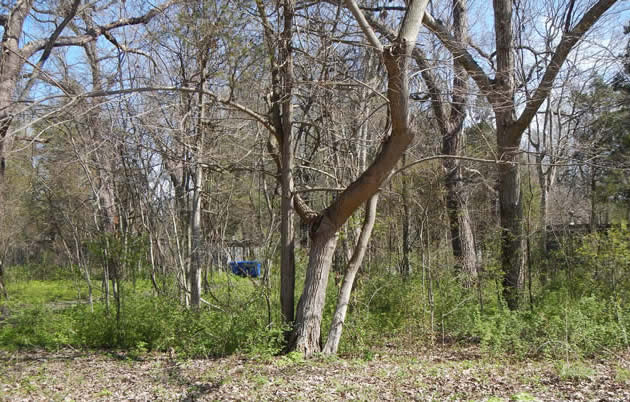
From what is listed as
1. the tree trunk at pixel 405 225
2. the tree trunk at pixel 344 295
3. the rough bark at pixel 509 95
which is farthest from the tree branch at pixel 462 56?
the tree trunk at pixel 344 295

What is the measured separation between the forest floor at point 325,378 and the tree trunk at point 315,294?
12.4 inches

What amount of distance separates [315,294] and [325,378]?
4.62ft

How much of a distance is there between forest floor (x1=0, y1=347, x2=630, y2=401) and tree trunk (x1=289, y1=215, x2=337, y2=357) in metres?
0.32

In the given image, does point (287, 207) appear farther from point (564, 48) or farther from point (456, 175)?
point (564, 48)

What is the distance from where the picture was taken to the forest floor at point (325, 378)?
4.85m

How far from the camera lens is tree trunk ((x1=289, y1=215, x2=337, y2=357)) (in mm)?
6602

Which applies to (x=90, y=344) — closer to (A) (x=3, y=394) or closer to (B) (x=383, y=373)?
(A) (x=3, y=394)

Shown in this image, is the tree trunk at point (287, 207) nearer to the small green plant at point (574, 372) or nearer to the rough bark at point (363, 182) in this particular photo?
the rough bark at point (363, 182)

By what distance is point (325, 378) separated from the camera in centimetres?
545

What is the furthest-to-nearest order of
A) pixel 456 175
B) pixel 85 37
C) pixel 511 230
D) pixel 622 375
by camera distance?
pixel 456 175, pixel 85 37, pixel 511 230, pixel 622 375

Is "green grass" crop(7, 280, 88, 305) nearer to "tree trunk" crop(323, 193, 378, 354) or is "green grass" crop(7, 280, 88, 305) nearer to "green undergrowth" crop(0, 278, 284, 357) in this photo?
"green undergrowth" crop(0, 278, 284, 357)

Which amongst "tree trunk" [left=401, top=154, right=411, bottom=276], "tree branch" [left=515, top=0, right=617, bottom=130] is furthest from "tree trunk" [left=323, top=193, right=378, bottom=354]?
"tree branch" [left=515, top=0, right=617, bottom=130]

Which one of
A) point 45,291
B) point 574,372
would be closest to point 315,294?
point 574,372

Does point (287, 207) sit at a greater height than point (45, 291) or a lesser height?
greater
